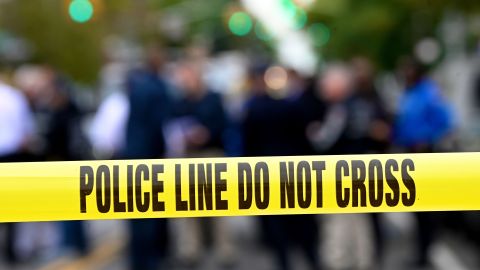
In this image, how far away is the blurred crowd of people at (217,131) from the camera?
380 inches

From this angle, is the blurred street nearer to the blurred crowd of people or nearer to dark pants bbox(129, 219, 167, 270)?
the blurred crowd of people

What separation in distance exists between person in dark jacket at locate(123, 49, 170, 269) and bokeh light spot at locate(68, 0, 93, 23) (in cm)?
770

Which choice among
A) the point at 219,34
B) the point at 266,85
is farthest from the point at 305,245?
the point at 219,34

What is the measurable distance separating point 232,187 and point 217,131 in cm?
743

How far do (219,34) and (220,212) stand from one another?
44236 millimetres

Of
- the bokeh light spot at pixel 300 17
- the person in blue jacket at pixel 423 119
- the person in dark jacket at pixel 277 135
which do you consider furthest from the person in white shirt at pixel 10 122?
the bokeh light spot at pixel 300 17

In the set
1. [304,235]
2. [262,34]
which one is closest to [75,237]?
[304,235]

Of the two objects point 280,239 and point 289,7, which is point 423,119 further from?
point 289,7

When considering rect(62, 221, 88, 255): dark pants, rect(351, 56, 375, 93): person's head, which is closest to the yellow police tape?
rect(351, 56, 375, 93): person's head

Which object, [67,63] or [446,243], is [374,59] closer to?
[446,243]

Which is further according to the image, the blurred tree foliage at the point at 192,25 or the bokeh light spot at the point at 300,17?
the bokeh light spot at the point at 300,17

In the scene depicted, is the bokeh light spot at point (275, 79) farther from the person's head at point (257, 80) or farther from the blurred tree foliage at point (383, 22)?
the blurred tree foliage at point (383, 22)

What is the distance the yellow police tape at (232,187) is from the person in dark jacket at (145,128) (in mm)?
5086

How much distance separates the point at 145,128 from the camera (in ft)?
31.4
